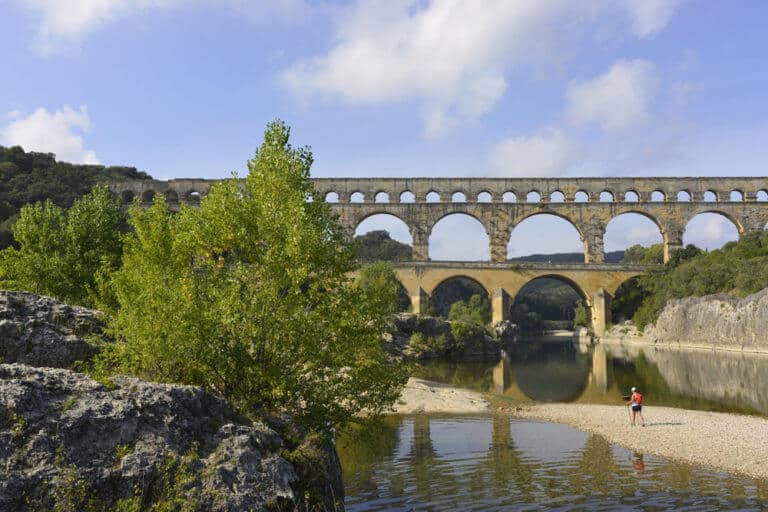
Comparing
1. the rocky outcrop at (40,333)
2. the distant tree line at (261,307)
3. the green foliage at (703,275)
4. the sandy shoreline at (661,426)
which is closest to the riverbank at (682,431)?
the sandy shoreline at (661,426)

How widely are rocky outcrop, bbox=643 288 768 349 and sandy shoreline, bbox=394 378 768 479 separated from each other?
2164cm

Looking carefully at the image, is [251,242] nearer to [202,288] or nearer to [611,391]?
[202,288]

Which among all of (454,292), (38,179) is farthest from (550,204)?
(38,179)

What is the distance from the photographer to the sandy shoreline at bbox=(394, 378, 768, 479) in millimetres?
12391

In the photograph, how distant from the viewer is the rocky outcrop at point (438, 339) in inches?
1428

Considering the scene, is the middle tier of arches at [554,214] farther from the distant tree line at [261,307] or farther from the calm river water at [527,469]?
the distant tree line at [261,307]

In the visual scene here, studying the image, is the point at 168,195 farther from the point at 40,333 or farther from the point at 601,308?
the point at 40,333

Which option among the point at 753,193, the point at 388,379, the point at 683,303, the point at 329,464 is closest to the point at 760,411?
the point at 388,379

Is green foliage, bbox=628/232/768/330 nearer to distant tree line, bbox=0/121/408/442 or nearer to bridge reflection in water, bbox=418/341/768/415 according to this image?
bridge reflection in water, bbox=418/341/768/415

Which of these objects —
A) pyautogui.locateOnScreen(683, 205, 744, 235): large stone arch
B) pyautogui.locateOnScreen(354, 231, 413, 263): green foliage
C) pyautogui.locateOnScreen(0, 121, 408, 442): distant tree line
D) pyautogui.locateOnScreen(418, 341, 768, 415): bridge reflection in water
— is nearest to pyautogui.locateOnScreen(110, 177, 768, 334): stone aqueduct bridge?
pyautogui.locateOnScreen(683, 205, 744, 235): large stone arch

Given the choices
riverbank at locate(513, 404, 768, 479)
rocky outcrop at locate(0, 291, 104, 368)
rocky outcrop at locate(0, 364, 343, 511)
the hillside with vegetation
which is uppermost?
the hillside with vegetation

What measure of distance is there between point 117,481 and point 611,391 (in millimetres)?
21536

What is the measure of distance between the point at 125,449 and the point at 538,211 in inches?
2004

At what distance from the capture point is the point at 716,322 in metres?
39.8
